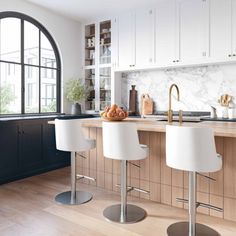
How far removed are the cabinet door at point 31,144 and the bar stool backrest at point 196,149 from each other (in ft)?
8.70

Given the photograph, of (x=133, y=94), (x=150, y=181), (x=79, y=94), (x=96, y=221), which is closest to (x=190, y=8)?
(x=133, y=94)

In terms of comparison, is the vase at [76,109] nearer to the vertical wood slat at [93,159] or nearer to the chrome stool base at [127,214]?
the vertical wood slat at [93,159]

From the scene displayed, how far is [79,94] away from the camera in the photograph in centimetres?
495

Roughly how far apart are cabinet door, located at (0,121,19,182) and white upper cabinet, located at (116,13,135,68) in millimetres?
2330

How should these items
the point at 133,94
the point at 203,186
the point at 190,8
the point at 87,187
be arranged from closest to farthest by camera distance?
the point at 203,186 < the point at 87,187 < the point at 190,8 < the point at 133,94

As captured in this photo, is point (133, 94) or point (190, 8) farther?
point (133, 94)

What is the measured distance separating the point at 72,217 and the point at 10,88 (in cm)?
258

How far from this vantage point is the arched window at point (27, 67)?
4117 mm

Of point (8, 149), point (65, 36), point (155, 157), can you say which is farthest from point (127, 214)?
point (65, 36)

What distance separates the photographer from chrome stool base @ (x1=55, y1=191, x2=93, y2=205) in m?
2.90

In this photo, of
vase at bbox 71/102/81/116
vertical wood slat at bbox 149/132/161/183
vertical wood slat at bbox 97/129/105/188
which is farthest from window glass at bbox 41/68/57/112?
vertical wood slat at bbox 149/132/161/183

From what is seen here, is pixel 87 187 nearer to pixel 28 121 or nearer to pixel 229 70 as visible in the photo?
pixel 28 121

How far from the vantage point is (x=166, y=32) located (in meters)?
4.42

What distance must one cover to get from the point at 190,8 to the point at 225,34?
29.6 inches
